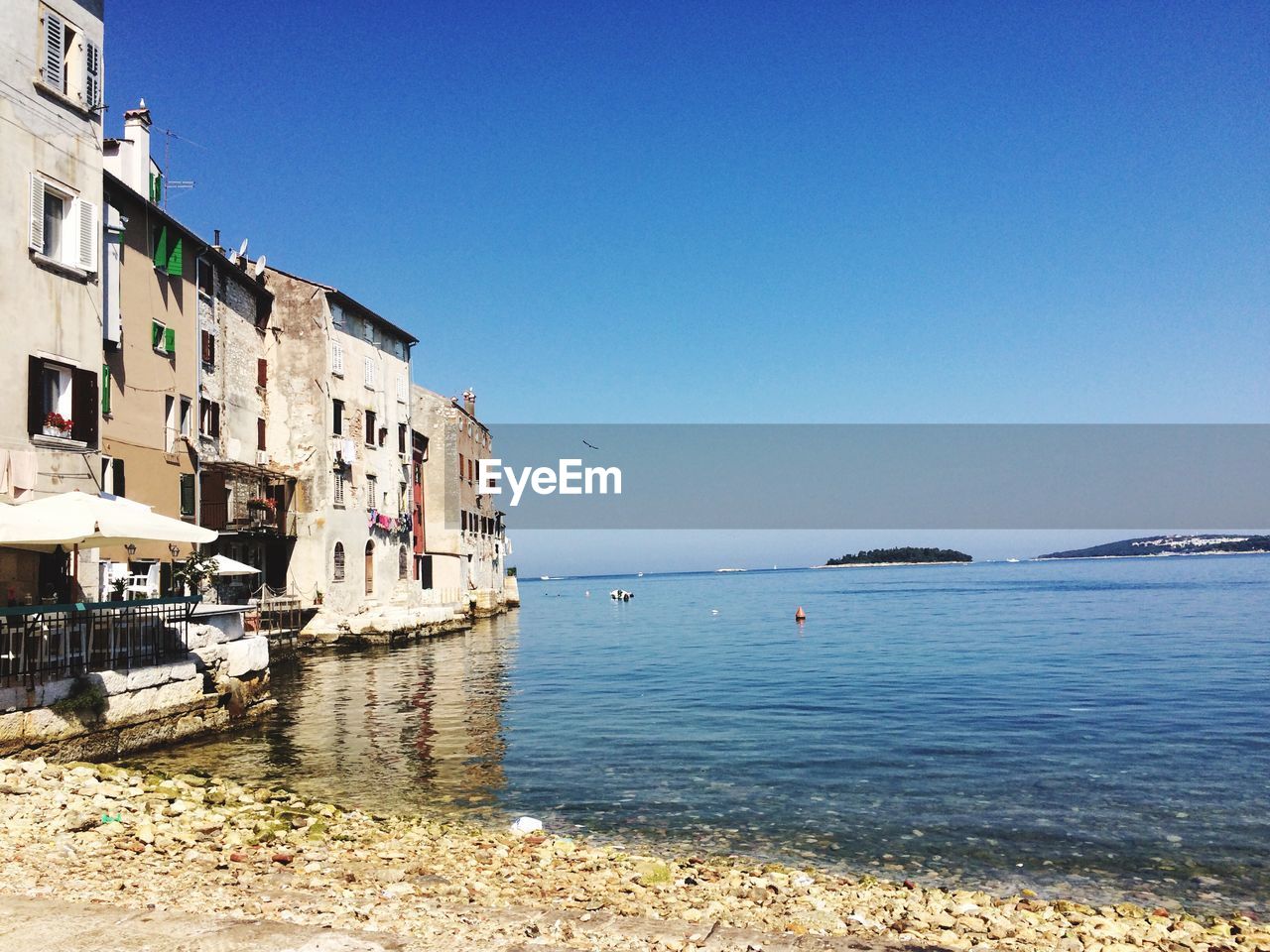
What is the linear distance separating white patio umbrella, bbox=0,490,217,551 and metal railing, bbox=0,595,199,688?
119 centimetres

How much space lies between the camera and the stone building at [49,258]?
17188 mm

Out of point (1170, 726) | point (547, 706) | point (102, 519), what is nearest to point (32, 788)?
point (102, 519)

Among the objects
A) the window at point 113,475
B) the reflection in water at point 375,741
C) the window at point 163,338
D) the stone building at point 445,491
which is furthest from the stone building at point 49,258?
the stone building at point 445,491

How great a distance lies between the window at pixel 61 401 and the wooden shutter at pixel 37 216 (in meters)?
2.29

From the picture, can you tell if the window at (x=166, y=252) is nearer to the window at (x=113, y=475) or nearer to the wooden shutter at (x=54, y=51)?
the window at (x=113, y=475)

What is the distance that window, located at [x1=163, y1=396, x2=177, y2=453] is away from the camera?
3058 cm

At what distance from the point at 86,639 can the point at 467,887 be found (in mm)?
10527

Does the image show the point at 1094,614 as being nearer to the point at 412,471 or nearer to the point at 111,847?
the point at 412,471

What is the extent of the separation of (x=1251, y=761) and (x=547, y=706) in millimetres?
16812

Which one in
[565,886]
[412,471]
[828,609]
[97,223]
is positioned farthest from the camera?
[828,609]

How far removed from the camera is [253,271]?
1677 inches

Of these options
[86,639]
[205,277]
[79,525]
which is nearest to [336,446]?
[205,277]

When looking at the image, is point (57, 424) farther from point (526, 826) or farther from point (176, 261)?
point (176, 261)

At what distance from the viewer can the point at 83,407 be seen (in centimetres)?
1856
